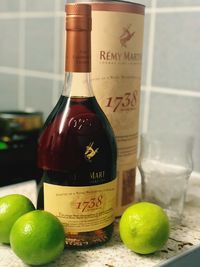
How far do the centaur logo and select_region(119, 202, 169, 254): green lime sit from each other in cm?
22

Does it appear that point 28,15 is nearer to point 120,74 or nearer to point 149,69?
point 149,69

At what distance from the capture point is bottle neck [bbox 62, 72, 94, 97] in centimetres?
57

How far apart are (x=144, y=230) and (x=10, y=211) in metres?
0.16

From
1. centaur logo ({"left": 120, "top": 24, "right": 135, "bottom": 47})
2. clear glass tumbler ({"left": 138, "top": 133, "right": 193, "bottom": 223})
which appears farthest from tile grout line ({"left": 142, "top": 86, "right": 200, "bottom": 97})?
centaur logo ({"left": 120, "top": 24, "right": 135, "bottom": 47})

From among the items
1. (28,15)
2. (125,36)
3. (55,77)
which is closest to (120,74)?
(125,36)

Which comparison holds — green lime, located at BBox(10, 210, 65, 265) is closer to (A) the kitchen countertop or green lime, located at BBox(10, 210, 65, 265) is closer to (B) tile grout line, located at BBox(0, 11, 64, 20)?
(A) the kitchen countertop

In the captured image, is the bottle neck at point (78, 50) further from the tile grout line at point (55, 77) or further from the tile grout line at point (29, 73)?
the tile grout line at point (29, 73)

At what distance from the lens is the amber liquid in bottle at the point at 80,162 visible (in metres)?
0.54

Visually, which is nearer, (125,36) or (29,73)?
(125,36)

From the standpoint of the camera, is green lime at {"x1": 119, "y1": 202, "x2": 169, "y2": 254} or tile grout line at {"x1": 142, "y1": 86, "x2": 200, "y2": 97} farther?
tile grout line at {"x1": 142, "y1": 86, "x2": 200, "y2": 97}

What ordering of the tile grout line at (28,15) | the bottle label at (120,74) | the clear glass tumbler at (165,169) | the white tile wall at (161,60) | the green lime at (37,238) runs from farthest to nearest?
the tile grout line at (28,15)
the white tile wall at (161,60)
the clear glass tumbler at (165,169)
the bottle label at (120,74)
the green lime at (37,238)

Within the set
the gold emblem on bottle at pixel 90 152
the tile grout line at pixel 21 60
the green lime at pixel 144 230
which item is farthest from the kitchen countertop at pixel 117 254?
the tile grout line at pixel 21 60

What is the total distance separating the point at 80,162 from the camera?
54 centimetres

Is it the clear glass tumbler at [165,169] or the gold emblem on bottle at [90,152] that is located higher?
the gold emblem on bottle at [90,152]
